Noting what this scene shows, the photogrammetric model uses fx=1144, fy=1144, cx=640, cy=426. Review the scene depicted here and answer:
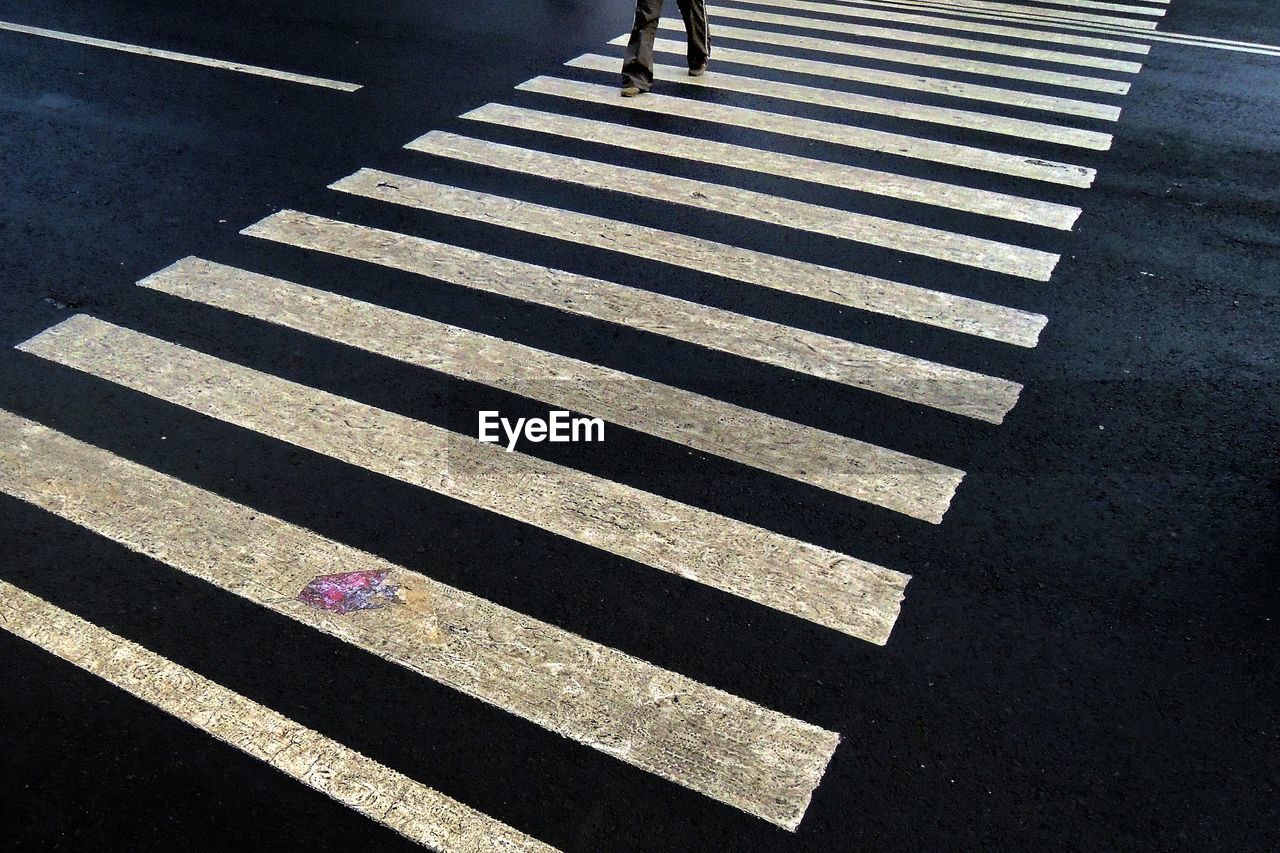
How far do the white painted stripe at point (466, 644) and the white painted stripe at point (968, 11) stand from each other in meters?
9.78

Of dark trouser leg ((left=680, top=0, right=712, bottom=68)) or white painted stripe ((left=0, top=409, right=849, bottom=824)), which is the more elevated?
dark trouser leg ((left=680, top=0, right=712, bottom=68))

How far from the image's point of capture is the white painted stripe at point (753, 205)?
6.98 metres

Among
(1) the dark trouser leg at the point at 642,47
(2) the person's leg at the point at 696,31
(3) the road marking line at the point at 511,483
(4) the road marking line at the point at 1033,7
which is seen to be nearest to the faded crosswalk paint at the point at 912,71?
(2) the person's leg at the point at 696,31

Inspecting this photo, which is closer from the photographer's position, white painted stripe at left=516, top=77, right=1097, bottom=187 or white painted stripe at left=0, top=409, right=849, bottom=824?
white painted stripe at left=0, top=409, right=849, bottom=824

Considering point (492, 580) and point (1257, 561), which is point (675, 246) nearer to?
point (492, 580)

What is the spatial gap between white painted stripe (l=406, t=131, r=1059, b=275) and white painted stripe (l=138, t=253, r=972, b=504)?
5.20 feet

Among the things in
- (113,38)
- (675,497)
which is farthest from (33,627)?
(113,38)

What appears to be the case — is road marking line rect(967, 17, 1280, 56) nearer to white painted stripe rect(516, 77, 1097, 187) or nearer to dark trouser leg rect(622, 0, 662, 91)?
white painted stripe rect(516, 77, 1097, 187)

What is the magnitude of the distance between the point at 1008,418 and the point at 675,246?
2.46m

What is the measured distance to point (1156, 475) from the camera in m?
5.04

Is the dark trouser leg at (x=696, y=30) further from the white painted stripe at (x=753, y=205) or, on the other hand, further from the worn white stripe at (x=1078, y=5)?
the worn white stripe at (x=1078, y=5)

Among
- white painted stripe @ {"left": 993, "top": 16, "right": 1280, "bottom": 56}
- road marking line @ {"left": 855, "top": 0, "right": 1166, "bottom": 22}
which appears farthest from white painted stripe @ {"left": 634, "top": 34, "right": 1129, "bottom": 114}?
road marking line @ {"left": 855, "top": 0, "right": 1166, "bottom": 22}

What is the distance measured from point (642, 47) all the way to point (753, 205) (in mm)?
2776

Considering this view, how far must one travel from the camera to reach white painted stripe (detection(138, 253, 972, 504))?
500cm
